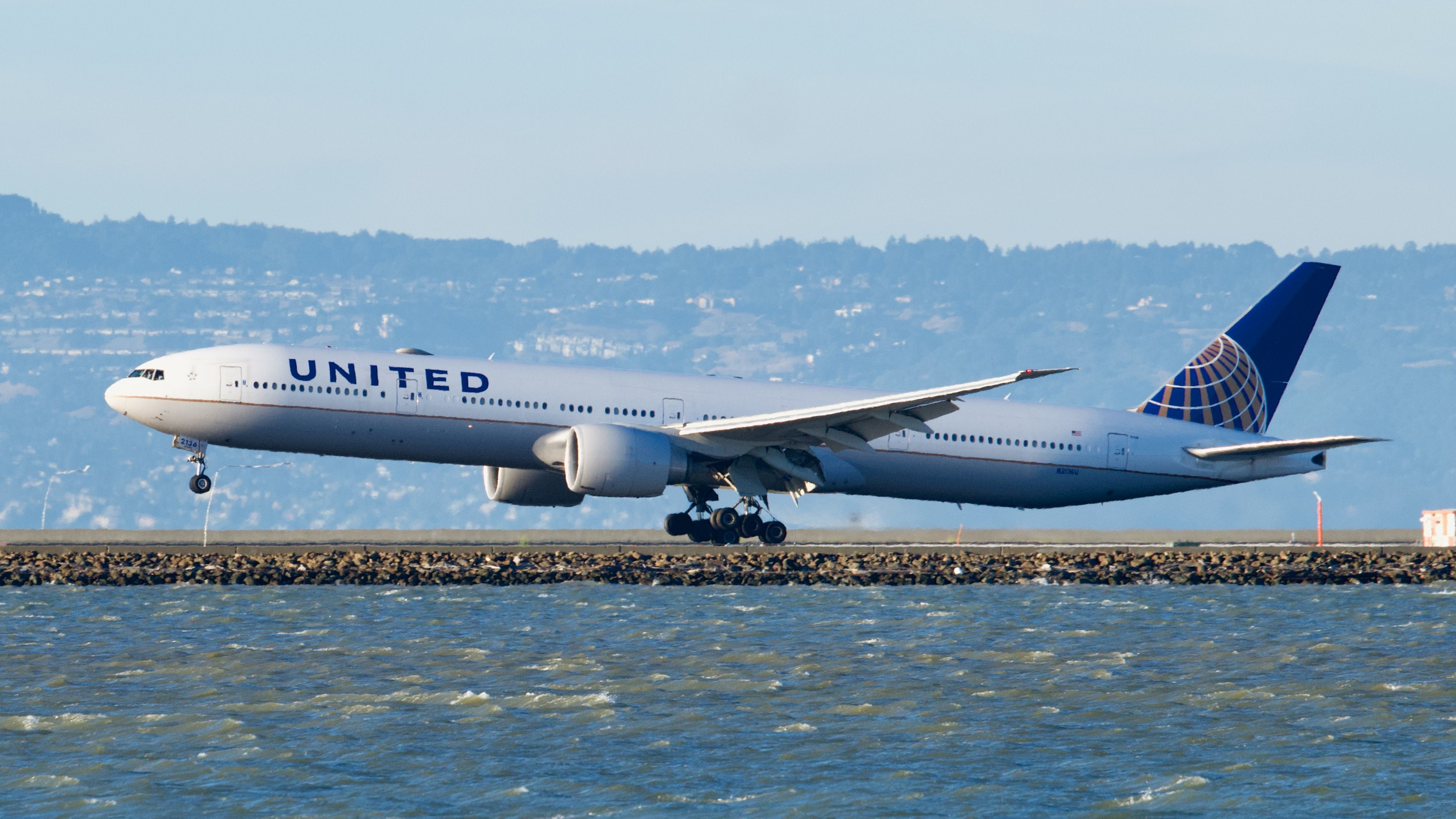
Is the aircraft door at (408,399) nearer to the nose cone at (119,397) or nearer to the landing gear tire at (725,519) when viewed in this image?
the nose cone at (119,397)

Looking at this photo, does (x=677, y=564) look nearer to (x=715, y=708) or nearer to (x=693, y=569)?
(x=693, y=569)

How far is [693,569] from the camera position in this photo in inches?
1495

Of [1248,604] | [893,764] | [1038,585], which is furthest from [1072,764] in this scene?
[1038,585]

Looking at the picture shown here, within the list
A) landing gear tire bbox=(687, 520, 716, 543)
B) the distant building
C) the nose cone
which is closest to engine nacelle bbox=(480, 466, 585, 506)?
landing gear tire bbox=(687, 520, 716, 543)

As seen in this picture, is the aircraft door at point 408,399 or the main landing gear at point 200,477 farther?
the main landing gear at point 200,477

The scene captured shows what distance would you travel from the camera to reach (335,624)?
96.0ft

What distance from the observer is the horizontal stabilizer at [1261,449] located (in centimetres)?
4238

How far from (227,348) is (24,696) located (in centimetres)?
1799

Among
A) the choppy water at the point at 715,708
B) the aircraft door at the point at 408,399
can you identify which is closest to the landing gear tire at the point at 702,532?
the aircraft door at the point at 408,399

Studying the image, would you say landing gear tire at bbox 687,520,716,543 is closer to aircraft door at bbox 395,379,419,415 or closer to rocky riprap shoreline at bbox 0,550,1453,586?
rocky riprap shoreline at bbox 0,550,1453,586

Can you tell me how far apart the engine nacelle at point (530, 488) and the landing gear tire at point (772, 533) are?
174 inches

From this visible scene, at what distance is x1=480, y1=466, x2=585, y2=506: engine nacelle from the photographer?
1624 inches

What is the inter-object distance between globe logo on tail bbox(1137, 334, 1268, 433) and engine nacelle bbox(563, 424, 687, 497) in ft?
48.8

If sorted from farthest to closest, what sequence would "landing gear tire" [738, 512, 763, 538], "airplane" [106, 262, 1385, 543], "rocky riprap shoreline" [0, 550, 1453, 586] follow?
"landing gear tire" [738, 512, 763, 538] → "airplane" [106, 262, 1385, 543] → "rocky riprap shoreline" [0, 550, 1453, 586]
